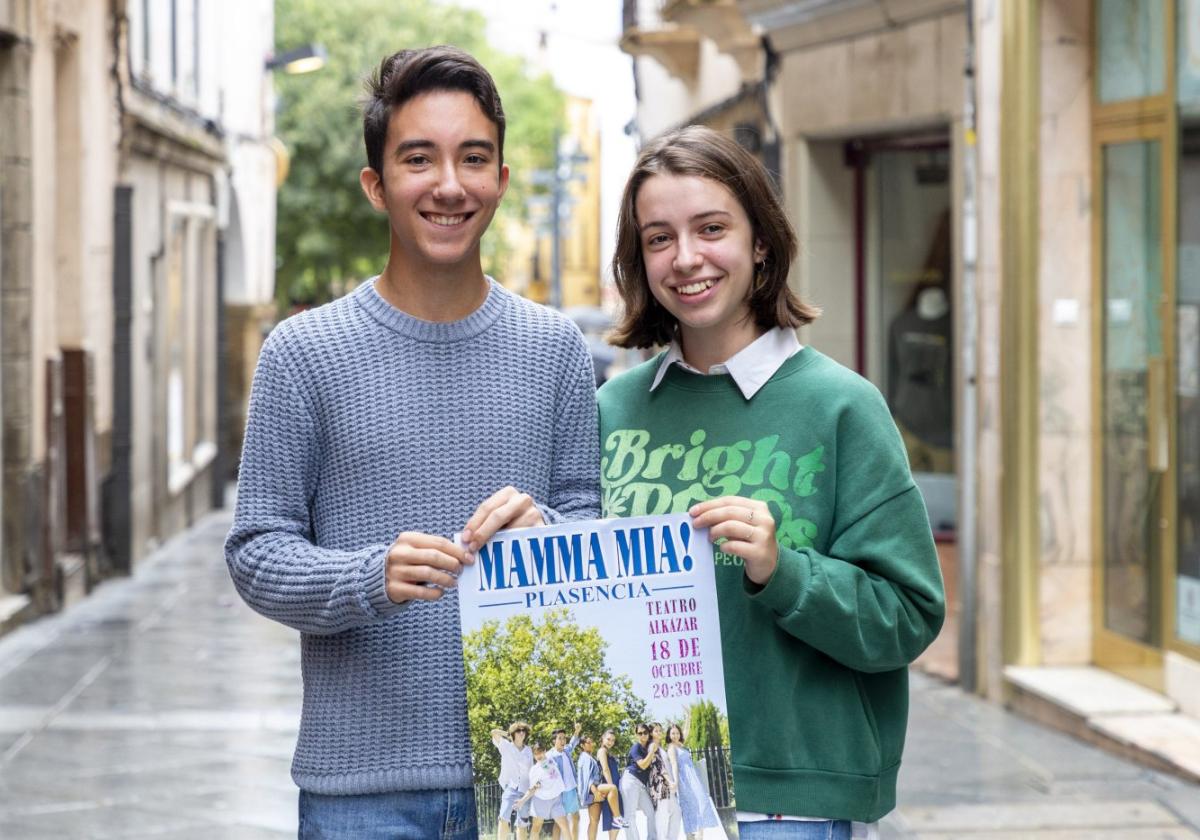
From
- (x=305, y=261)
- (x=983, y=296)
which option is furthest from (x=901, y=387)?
(x=305, y=261)

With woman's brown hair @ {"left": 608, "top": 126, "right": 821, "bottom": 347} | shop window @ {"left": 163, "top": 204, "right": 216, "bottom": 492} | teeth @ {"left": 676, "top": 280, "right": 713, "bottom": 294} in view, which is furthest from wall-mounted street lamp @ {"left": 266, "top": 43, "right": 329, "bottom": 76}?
teeth @ {"left": 676, "top": 280, "right": 713, "bottom": 294}

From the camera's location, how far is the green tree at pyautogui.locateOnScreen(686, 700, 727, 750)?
2.63 m

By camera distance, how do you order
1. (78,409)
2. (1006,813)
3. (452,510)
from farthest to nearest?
(78,409), (1006,813), (452,510)

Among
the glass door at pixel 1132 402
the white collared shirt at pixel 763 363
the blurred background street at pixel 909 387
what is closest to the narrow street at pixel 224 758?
the blurred background street at pixel 909 387

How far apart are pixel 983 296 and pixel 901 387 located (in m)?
4.54

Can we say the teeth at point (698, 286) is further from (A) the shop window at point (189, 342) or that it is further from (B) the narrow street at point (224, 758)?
(A) the shop window at point (189, 342)

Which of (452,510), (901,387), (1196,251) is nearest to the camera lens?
(452,510)

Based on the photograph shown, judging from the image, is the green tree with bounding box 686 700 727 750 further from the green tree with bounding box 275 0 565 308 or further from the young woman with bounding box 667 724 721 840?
the green tree with bounding box 275 0 565 308

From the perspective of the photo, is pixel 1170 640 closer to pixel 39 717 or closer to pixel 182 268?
pixel 39 717

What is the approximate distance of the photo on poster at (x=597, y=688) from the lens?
2615 millimetres

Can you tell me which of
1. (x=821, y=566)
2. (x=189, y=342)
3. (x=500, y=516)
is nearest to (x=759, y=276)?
(x=821, y=566)

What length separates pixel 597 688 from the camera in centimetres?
264

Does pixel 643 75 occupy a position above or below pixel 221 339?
above

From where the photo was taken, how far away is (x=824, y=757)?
2.77 metres
